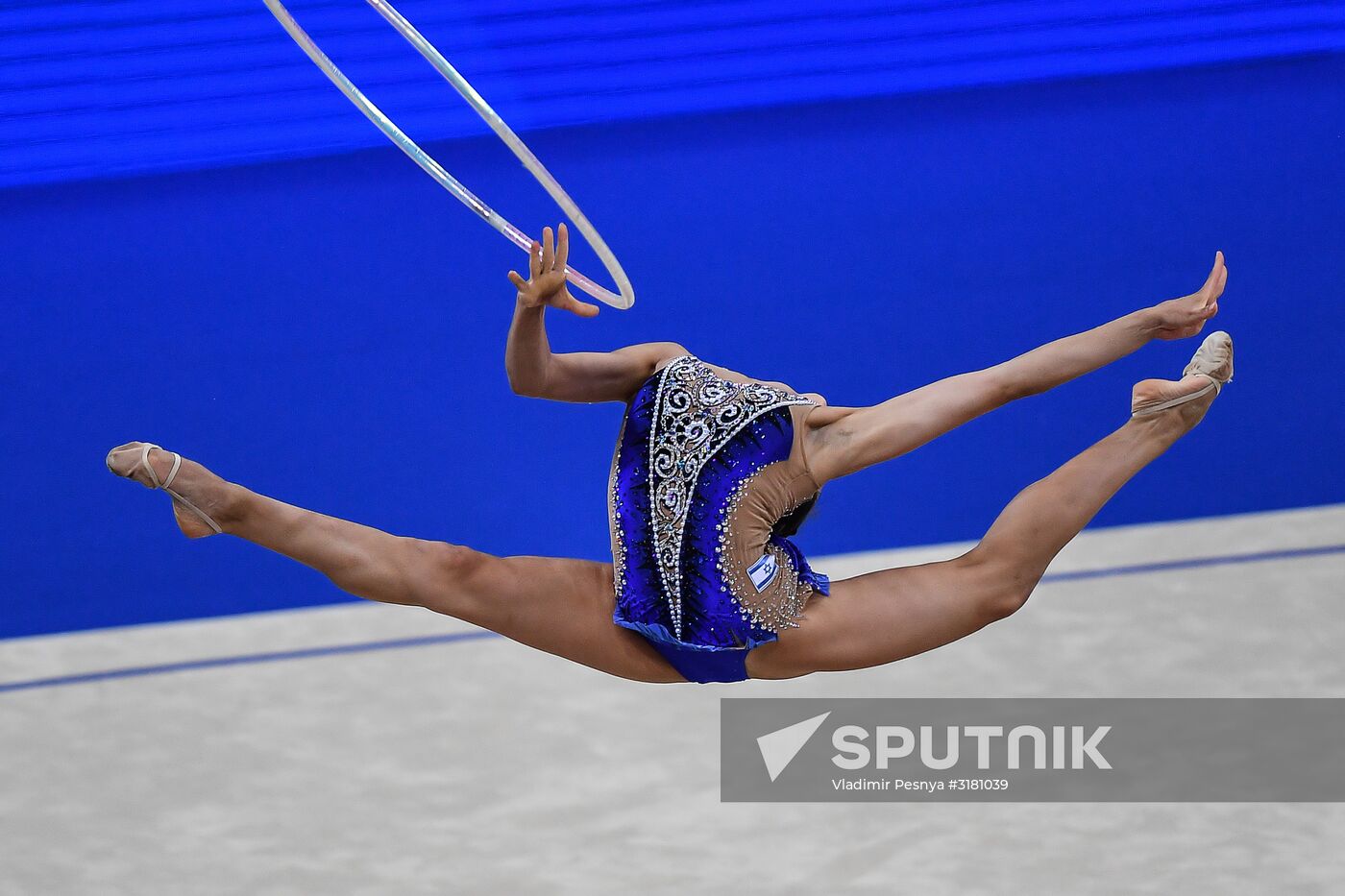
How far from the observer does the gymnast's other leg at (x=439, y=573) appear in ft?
9.36

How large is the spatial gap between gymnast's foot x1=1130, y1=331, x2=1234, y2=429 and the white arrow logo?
4.98 feet

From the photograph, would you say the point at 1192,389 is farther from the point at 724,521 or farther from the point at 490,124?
Result: the point at 490,124

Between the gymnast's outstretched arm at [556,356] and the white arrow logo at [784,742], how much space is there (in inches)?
54.2

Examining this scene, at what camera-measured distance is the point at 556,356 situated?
296 cm

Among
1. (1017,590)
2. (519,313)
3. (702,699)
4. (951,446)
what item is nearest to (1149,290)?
(951,446)

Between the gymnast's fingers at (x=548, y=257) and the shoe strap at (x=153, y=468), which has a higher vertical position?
the gymnast's fingers at (x=548, y=257)

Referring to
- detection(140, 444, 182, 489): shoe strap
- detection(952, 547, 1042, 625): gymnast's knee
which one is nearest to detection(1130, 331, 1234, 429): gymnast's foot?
detection(952, 547, 1042, 625): gymnast's knee

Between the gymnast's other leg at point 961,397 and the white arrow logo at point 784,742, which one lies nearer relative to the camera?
the gymnast's other leg at point 961,397
